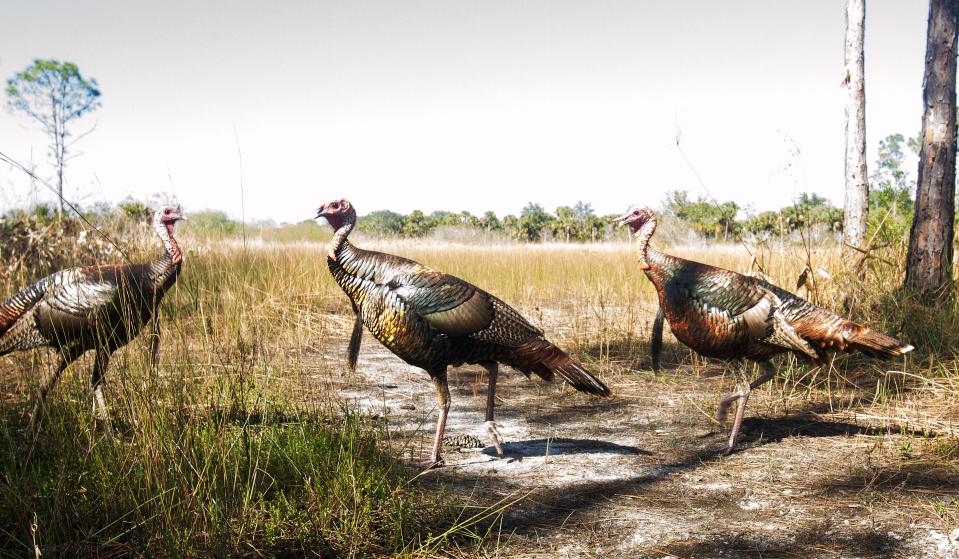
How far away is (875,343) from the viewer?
409 centimetres

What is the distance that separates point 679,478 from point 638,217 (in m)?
1.81

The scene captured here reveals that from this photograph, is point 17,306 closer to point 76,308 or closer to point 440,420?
point 76,308

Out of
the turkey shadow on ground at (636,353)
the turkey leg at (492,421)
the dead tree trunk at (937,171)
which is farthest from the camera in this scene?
the turkey shadow on ground at (636,353)

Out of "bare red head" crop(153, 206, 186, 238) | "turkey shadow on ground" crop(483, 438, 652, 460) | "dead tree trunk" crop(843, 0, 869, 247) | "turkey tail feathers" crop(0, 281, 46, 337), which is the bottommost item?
"turkey shadow on ground" crop(483, 438, 652, 460)

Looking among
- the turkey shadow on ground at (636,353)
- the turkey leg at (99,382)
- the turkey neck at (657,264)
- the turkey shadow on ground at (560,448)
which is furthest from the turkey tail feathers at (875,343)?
the turkey leg at (99,382)

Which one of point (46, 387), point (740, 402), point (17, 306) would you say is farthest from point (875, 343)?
point (17, 306)

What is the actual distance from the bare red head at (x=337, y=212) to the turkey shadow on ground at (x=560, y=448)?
1617mm

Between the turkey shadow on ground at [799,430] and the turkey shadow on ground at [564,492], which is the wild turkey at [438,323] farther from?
the turkey shadow on ground at [799,430]

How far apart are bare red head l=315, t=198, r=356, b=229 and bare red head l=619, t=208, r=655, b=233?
72.8 inches

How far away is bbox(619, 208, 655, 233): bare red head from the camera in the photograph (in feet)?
15.4

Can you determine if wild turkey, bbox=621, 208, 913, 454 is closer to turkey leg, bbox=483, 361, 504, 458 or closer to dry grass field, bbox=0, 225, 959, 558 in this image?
dry grass field, bbox=0, 225, 959, 558

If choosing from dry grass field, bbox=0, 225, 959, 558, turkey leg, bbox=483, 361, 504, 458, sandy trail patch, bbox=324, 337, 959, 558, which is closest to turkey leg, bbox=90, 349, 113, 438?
dry grass field, bbox=0, 225, 959, 558

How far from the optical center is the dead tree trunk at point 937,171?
6.15 meters

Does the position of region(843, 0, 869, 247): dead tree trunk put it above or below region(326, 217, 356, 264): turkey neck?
above
